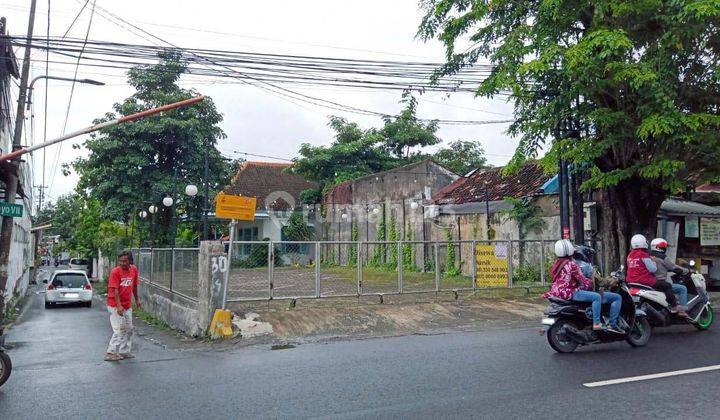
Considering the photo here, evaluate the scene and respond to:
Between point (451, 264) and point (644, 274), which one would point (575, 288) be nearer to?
point (644, 274)

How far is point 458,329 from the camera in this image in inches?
441

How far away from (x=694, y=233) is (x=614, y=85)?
859 cm

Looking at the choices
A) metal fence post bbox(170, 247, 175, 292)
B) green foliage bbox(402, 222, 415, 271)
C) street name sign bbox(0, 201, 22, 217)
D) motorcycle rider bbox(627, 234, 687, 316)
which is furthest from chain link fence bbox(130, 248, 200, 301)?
motorcycle rider bbox(627, 234, 687, 316)

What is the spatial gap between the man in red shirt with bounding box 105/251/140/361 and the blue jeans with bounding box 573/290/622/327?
22.7 ft

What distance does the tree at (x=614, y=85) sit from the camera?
393 inches

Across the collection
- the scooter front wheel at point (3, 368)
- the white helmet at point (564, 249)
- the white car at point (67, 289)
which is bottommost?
the white car at point (67, 289)

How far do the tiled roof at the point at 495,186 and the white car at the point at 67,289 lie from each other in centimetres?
1550

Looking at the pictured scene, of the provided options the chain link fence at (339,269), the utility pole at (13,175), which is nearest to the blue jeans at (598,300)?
the chain link fence at (339,269)

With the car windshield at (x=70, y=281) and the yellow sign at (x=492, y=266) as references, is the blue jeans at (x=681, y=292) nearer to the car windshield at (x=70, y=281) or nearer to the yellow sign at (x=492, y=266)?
the yellow sign at (x=492, y=266)

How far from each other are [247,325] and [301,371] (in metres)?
3.44

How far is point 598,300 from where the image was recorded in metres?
8.15

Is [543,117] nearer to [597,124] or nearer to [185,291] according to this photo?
[597,124]

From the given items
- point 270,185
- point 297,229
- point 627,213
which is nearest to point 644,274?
point 627,213

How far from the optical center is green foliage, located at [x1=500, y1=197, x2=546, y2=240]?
754 inches
